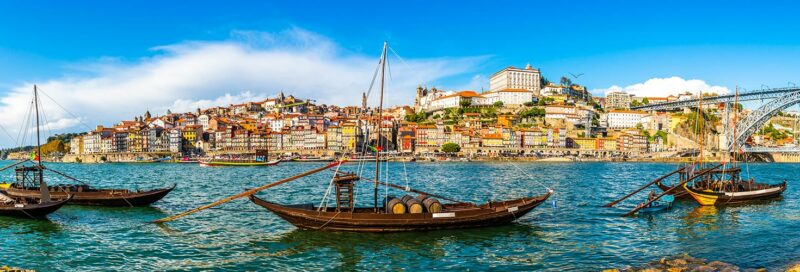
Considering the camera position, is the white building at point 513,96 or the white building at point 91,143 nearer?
the white building at point 91,143

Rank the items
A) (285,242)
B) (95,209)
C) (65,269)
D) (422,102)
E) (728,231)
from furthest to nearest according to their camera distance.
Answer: (422,102) → (95,209) → (728,231) → (285,242) → (65,269)

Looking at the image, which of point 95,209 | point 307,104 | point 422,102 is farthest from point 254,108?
point 95,209

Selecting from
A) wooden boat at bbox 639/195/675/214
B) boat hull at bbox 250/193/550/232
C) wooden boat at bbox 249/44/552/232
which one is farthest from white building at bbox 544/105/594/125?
wooden boat at bbox 249/44/552/232

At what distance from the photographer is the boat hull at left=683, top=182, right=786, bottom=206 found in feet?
76.3

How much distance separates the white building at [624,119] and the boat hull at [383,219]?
124m

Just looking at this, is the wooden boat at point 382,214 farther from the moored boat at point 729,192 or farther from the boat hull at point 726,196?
the moored boat at point 729,192

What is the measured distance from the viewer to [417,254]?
1362 centimetres

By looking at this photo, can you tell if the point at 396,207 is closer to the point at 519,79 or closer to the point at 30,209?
the point at 30,209

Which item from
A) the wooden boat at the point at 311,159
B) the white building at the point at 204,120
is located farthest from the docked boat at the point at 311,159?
the white building at the point at 204,120

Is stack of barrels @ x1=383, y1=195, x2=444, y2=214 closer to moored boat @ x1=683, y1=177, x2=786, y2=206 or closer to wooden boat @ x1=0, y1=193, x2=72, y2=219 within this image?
wooden boat @ x1=0, y1=193, x2=72, y2=219

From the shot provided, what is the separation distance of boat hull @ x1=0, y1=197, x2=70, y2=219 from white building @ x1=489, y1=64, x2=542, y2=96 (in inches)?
5341

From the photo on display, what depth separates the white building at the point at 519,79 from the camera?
150 m

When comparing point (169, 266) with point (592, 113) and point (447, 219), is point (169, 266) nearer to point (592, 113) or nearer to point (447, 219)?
point (447, 219)

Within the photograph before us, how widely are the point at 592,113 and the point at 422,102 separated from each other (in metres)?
45.8
